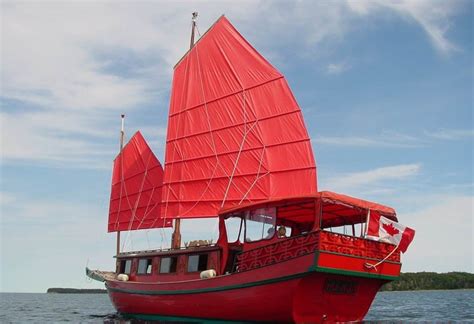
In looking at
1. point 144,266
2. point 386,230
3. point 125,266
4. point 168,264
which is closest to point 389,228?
point 386,230

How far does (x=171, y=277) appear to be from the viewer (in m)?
20.3

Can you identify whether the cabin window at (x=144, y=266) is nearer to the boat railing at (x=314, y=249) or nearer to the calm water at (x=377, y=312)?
the calm water at (x=377, y=312)

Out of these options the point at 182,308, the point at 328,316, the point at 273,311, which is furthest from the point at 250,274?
the point at 182,308

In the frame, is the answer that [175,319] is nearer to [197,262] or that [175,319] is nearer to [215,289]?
[197,262]

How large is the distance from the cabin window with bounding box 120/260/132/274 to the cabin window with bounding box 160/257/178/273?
121 inches

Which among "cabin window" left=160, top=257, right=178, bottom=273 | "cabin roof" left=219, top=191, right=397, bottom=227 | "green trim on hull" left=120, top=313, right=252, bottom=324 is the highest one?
"cabin roof" left=219, top=191, right=397, bottom=227

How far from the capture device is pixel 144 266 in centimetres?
2241

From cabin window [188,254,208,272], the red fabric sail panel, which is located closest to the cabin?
cabin window [188,254,208,272]

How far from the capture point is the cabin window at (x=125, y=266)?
77.7ft

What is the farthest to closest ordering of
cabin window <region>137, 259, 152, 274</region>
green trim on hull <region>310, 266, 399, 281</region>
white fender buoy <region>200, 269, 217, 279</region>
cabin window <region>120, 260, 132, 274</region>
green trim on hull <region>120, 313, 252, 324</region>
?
1. cabin window <region>120, 260, 132, 274</region>
2. cabin window <region>137, 259, 152, 274</region>
3. white fender buoy <region>200, 269, 217, 279</region>
4. green trim on hull <region>120, 313, 252, 324</region>
5. green trim on hull <region>310, 266, 399, 281</region>

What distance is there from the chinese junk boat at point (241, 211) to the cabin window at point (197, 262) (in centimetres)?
3

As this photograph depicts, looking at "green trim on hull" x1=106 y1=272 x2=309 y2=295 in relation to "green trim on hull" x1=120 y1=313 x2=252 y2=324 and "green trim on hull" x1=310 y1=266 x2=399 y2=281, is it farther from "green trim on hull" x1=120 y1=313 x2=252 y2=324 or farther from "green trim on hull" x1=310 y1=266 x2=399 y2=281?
"green trim on hull" x1=120 y1=313 x2=252 y2=324

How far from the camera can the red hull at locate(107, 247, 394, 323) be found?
1520 cm

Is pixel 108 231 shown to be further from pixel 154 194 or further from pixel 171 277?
pixel 171 277
